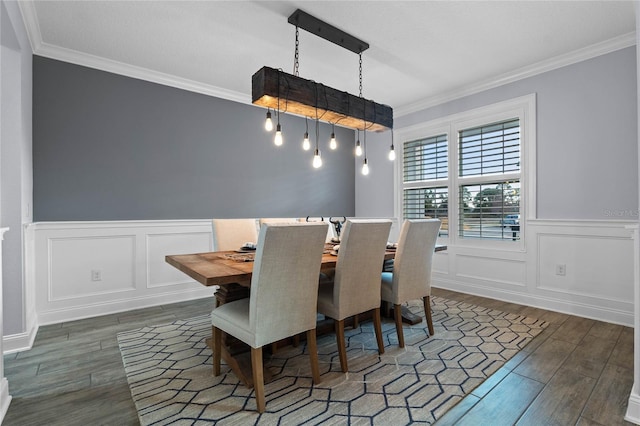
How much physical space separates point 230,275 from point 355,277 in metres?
0.85

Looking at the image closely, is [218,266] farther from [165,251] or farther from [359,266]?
[165,251]

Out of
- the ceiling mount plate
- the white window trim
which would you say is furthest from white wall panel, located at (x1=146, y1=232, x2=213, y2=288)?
the white window trim

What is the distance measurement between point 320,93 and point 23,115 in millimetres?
2385

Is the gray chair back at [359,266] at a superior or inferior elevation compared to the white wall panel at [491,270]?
superior

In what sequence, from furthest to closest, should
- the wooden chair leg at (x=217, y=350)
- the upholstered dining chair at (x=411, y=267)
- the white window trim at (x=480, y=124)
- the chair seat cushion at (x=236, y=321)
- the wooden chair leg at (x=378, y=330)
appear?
the white window trim at (x=480, y=124), the upholstered dining chair at (x=411, y=267), the wooden chair leg at (x=378, y=330), the wooden chair leg at (x=217, y=350), the chair seat cushion at (x=236, y=321)

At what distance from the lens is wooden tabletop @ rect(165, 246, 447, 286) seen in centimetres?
173

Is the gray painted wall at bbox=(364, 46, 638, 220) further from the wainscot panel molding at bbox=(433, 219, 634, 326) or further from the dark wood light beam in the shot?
the dark wood light beam

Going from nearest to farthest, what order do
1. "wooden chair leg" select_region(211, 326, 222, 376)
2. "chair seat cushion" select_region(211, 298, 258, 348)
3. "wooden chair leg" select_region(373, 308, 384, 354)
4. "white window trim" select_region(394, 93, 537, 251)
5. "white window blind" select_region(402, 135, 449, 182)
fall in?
1. "chair seat cushion" select_region(211, 298, 258, 348)
2. "wooden chair leg" select_region(211, 326, 222, 376)
3. "wooden chair leg" select_region(373, 308, 384, 354)
4. "white window trim" select_region(394, 93, 537, 251)
5. "white window blind" select_region(402, 135, 449, 182)

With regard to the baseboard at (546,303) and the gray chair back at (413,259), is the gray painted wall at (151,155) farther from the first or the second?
the gray chair back at (413,259)

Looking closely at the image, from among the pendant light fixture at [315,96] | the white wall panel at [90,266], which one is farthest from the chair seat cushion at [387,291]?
the white wall panel at [90,266]

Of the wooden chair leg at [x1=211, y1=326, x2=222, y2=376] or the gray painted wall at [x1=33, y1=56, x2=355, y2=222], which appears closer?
the wooden chair leg at [x1=211, y1=326, x2=222, y2=376]

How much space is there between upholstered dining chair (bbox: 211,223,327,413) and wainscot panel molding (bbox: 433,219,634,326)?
2.82 m

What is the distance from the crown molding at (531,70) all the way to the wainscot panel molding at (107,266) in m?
3.35

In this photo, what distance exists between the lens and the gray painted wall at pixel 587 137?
2.91 m
